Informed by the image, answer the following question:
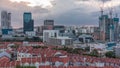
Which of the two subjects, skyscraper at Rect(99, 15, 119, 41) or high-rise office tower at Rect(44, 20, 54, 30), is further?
high-rise office tower at Rect(44, 20, 54, 30)

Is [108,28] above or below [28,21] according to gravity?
below

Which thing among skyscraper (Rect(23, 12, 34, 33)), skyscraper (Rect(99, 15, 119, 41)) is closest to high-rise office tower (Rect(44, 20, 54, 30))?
skyscraper (Rect(23, 12, 34, 33))

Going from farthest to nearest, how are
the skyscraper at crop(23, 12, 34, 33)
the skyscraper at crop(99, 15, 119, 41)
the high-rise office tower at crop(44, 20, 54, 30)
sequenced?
1. the high-rise office tower at crop(44, 20, 54, 30)
2. the skyscraper at crop(23, 12, 34, 33)
3. the skyscraper at crop(99, 15, 119, 41)

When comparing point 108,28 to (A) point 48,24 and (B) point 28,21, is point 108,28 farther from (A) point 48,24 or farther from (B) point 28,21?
(B) point 28,21

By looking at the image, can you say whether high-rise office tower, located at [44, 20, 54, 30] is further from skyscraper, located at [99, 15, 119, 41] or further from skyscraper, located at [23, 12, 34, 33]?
skyscraper, located at [99, 15, 119, 41]

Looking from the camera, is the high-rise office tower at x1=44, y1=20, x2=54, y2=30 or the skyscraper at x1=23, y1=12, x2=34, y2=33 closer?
the skyscraper at x1=23, y1=12, x2=34, y2=33

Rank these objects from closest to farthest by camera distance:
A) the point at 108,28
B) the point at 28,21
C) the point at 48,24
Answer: the point at 108,28
the point at 28,21
the point at 48,24

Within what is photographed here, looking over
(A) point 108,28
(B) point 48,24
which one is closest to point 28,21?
(B) point 48,24

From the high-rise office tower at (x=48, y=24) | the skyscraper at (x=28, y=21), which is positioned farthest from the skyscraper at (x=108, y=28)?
the skyscraper at (x=28, y=21)

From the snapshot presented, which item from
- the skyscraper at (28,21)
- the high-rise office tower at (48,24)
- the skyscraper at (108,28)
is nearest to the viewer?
the skyscraper at (108,28)

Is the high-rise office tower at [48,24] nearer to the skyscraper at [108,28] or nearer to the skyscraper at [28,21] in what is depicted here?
the skyscraper at [28,21]

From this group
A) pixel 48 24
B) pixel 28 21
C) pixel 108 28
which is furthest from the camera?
pixel 48 24

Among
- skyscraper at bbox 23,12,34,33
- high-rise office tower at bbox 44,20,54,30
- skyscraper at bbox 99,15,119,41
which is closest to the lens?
skyscraper at bbox 99,15,119,41
